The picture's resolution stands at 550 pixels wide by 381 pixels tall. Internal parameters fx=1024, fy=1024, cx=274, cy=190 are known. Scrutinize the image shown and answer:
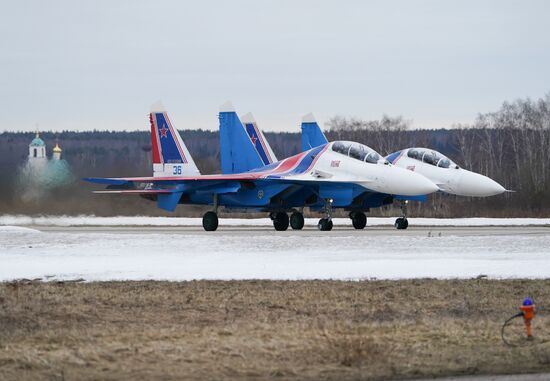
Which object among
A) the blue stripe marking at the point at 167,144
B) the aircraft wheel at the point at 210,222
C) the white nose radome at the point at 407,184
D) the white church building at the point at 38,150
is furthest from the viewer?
the white church building at the point at 38,150

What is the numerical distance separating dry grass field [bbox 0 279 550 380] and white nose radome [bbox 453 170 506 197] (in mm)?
16816

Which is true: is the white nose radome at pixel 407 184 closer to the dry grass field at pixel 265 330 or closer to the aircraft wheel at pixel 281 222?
the aircraft wheel at pixel 281 222

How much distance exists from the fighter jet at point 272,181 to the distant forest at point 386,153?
2587mm

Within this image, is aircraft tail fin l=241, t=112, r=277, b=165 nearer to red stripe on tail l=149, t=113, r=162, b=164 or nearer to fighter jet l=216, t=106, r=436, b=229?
fighter jet l=216, t=106, r=436, b=229

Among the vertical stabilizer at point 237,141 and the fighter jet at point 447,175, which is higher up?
the vertical stabilizer at point 237,141

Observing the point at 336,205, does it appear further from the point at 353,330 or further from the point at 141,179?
the point at 353,330

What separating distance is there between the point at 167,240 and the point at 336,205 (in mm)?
7594

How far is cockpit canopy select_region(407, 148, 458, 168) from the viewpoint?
32719mm

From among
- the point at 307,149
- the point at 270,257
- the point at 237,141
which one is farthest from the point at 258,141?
the point at 270,257

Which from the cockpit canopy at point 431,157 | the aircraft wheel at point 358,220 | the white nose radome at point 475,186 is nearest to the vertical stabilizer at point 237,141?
the aircraft wheel at point 358,220

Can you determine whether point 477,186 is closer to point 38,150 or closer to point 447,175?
point 447,175

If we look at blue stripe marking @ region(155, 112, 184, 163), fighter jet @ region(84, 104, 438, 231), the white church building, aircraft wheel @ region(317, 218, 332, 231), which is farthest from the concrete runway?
the white church building

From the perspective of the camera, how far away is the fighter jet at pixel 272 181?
29.9 metres

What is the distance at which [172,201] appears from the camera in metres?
34.2
